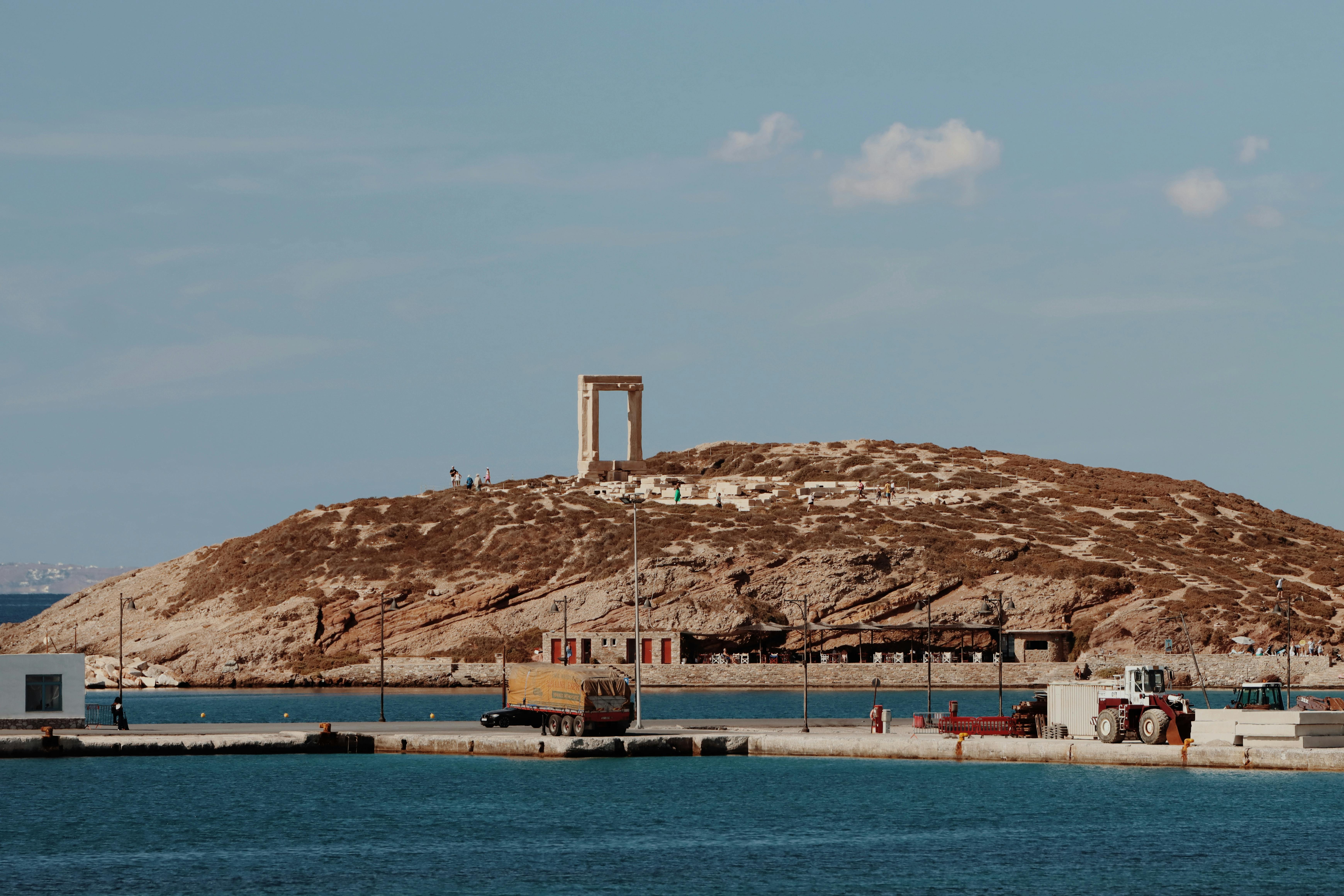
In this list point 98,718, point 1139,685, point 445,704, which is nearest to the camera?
point 1139,685

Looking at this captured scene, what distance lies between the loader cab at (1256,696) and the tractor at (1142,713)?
1.99 meters

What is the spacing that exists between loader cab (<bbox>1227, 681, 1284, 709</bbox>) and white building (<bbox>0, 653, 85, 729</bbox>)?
134 ft

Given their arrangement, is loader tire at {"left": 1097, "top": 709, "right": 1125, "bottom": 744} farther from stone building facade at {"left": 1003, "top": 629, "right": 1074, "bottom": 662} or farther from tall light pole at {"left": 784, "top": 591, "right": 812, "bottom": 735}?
stone building facade at {"left": 1003, "top": 629, "right": 1074, "bottom": 662}

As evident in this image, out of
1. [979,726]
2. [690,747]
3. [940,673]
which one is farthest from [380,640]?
[979,726]

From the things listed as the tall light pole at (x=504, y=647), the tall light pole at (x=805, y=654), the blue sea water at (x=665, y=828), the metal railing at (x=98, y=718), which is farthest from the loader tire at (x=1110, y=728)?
the tall light pole at (x=504, y=647)

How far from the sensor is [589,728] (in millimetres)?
60531

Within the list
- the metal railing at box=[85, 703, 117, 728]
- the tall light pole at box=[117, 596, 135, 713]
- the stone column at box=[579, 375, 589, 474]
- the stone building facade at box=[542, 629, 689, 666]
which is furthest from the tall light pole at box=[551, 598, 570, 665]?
the stone column at box=[579, 375, 589, 474]

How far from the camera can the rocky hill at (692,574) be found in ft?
401

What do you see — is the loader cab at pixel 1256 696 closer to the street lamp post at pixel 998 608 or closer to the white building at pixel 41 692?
the street lamp post at pixel 998 608

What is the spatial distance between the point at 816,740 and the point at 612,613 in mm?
65393

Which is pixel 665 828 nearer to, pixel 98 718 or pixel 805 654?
pixel 98 718

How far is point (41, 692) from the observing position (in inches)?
2532

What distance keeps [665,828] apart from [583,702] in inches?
493

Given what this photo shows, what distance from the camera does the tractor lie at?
5578 cm
